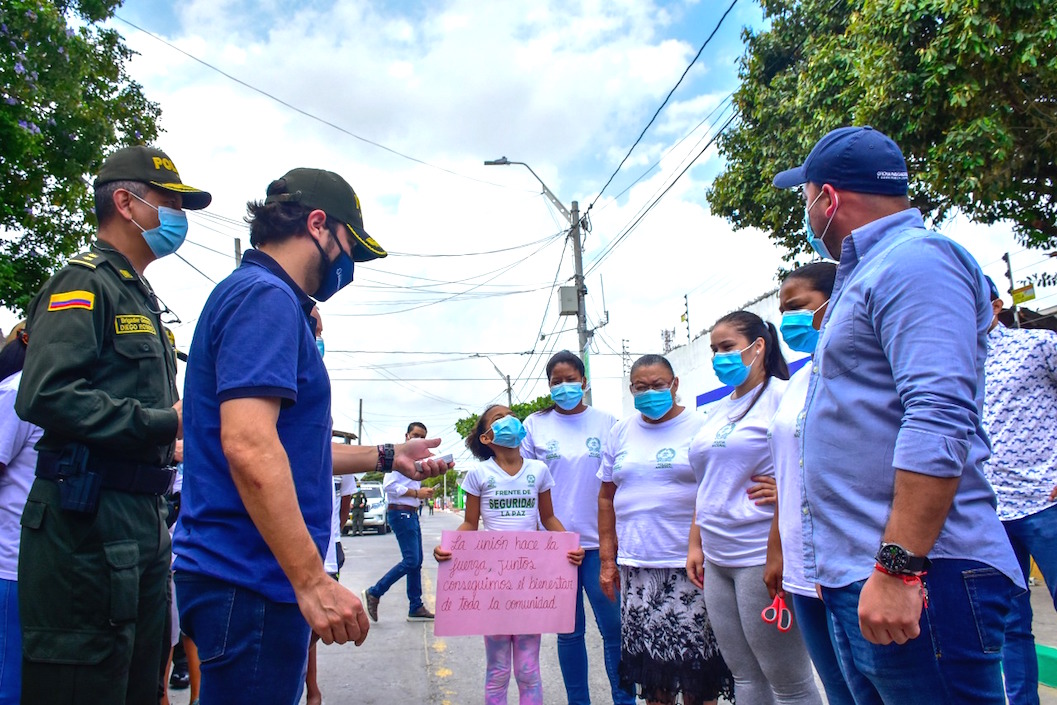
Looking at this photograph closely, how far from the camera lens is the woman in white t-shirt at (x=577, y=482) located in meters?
4.21

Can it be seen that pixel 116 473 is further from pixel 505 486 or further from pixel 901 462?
pixel 505 486

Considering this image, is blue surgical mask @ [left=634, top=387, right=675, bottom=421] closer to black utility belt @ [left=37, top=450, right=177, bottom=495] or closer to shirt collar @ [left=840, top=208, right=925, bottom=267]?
shirt collar @ [left=840, top=208, right=925, bottom=267]

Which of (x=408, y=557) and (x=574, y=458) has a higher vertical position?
(x=574, y=458)

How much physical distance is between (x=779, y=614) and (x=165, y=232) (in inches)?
106

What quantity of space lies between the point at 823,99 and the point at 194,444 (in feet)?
31.6

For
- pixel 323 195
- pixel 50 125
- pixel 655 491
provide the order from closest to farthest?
1. pixel 323 195
2. pixel 655 491
3. pixel 50 125

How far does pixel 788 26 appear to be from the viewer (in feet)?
37.5

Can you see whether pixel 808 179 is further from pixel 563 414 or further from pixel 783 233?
pixel 783 233

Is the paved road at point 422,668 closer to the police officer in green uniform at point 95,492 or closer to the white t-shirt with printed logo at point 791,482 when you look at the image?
the white t-shirt with printed logo at point 791,482

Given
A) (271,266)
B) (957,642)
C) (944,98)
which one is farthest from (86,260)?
(944,98)

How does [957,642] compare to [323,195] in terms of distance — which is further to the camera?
[323,195]

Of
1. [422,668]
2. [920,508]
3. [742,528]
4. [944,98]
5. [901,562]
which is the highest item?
[944,98]

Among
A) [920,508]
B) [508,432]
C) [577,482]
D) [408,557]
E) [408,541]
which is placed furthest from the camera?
[408,541]

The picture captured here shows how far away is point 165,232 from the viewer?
8.93 feet
